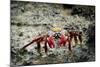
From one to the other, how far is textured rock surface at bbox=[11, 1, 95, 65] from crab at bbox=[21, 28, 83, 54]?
4cm

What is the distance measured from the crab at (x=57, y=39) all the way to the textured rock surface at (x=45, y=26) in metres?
0.04

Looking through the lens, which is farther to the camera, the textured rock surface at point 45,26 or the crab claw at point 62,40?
the crab claw at point 62,40

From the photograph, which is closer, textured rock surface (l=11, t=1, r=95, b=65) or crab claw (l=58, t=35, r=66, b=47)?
textured rock surface (l=11, t=1, r=95, b=65)

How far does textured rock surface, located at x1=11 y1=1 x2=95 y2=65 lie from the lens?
1.99m

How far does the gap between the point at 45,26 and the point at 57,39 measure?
0.20 meters

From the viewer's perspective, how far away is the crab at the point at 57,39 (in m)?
2.06

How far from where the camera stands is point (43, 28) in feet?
6.83

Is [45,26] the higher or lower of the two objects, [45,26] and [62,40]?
the higher

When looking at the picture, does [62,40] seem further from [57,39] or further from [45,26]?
[45,26]

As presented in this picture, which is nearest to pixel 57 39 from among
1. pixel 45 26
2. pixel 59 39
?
pixel 59 39

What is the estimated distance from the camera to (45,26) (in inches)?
82.4

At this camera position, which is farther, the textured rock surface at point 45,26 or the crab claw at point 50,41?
the crab claw at point 50,41

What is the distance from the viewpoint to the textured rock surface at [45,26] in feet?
6.51
